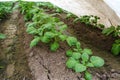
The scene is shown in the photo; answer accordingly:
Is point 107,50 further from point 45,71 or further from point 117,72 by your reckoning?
point 45,71

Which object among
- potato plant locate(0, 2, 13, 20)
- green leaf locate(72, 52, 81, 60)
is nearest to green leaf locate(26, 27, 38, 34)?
green leaf locate(72, 52, 81, 60)

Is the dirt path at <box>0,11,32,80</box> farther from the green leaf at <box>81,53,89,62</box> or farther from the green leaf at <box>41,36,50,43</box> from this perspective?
the green leaf at <box>81,53,89,62</box>

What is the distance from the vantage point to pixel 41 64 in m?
1.75

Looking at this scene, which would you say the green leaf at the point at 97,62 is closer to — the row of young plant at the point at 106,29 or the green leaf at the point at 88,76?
the green leaf at the point at 88,76

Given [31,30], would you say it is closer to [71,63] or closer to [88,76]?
[71,63]

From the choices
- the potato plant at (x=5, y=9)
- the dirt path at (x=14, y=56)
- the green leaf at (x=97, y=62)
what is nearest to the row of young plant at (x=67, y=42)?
the green leaf at (x=97, y=62)

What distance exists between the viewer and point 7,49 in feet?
6.90

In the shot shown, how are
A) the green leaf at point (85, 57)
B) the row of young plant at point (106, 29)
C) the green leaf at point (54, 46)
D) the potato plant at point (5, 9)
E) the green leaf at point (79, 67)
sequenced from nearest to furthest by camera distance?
the green leaf at point (79, 67) → the green leaf at point (85, 57) → the green leaf at point (54, 46) → the row of young plant at point (106, 29) → the potato plant at point (5, 9)

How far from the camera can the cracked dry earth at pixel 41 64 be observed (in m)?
1.67

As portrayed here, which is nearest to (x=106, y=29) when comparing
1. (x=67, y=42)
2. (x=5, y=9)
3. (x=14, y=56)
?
(x=67, y=42)

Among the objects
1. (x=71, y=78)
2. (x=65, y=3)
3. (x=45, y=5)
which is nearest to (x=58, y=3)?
(x=65, y=3)

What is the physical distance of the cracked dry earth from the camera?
1671mm

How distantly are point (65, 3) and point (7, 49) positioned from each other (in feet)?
2.21

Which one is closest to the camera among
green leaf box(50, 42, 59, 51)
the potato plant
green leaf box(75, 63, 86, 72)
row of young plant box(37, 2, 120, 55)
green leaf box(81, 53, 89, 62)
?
green leaf box(75, 63, 86, 72)
